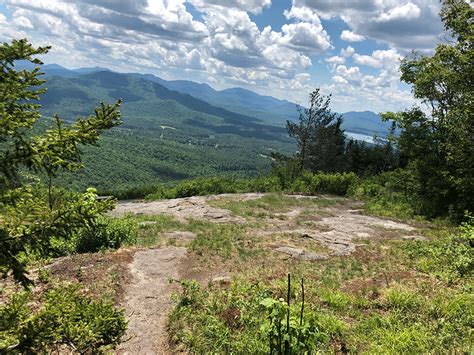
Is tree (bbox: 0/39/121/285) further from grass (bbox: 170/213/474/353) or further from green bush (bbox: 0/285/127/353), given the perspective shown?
grass (bbox: 170/213/474/353)

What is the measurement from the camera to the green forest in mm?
3994

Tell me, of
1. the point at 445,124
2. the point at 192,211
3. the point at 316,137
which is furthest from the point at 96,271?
the point at 316,137

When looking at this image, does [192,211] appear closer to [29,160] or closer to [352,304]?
[352,304]

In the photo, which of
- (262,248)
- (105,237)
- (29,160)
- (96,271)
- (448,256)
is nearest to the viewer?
(29,160)

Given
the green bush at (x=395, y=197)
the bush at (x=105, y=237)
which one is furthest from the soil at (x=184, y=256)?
the green bush at (x=395, y=197)

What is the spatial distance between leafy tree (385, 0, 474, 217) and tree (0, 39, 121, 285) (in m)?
19.5

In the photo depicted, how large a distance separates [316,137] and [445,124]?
2214 centimetres

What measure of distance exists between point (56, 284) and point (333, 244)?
10.4 metres

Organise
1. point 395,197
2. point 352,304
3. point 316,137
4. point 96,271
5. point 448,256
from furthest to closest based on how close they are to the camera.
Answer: point 316,137 → point 395,197 → point 448,256 → point 96,271 → point 352,304

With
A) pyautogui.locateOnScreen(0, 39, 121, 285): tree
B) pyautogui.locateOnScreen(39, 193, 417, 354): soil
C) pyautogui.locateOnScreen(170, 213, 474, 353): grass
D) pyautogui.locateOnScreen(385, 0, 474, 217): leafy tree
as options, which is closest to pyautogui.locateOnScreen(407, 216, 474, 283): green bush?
pyautogui.locateOnScreen(170, 213, 474, 353): grass

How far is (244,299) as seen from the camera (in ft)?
28.5

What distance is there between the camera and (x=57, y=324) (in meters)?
4.13

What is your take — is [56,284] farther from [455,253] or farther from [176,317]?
[455,253]

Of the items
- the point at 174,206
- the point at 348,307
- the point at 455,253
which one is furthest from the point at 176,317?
the point at 174,206
